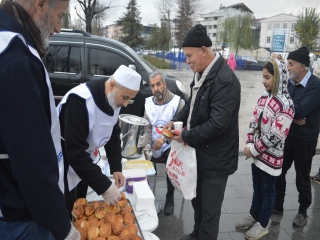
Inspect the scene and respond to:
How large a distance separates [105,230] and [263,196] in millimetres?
1808

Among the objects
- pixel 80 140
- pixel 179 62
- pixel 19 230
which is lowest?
pixel 19 230

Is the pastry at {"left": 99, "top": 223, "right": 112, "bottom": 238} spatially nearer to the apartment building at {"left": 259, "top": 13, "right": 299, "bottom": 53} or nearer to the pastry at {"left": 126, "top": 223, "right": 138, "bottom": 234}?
the pastry at {"left": 126, "top": 223, "right": 138, "bottom": 234}

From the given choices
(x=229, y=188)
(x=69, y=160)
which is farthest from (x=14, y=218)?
(x=229, y=188)

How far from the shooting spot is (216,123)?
2035 millimetres

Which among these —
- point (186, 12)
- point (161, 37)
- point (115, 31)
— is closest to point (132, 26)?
point (186, 12)

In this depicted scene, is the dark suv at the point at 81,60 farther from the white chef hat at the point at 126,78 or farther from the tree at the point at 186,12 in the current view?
the tree at the point at 186,12

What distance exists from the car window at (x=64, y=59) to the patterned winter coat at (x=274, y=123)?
13.0 ft

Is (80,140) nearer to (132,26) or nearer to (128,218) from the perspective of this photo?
(128,218)

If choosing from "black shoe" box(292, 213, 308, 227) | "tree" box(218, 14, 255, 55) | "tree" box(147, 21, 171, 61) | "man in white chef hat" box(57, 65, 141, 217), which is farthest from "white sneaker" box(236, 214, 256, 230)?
"tree" box(218, 14, 255, 55)

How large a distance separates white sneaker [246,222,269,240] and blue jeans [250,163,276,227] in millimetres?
49

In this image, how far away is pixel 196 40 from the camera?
212cm

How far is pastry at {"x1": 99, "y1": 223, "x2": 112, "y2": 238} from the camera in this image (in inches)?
61.3

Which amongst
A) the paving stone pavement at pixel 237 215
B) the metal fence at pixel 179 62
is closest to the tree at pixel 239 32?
the metal fence at pixel 179 62

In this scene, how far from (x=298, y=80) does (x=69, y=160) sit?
249 cm
